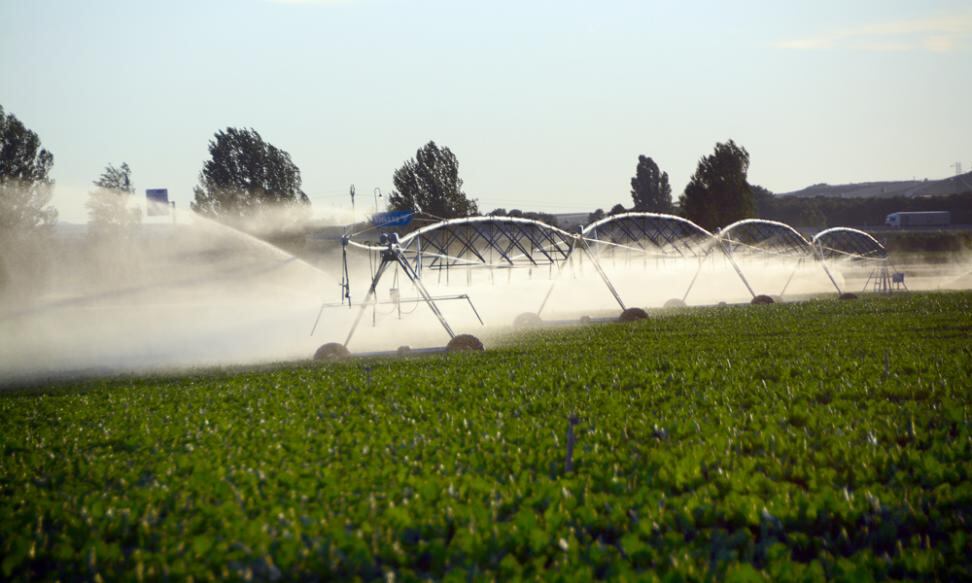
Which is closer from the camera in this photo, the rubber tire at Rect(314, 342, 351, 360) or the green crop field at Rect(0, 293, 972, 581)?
the green crop field at Rect(0, 293, 972, 581)

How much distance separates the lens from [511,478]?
844 centimetres

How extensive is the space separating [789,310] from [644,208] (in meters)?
56.8

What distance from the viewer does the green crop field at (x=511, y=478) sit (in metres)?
6.42

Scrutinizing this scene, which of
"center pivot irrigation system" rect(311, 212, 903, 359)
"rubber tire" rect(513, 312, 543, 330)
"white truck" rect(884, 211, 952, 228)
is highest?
"white truck" rect(884, 211, 952, 228)

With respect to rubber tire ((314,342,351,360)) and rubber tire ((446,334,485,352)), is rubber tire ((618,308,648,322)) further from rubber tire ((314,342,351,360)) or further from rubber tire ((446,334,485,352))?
rubber tire ((314,342,351,360))

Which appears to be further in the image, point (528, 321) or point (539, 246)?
point (539, 246)

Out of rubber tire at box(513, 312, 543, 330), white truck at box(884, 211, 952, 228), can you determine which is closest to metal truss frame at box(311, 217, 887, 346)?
rubber tire at box(513, 312, 543, 330)

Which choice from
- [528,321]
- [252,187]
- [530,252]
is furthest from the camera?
[252,187]

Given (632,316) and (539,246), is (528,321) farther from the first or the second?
(632,316)

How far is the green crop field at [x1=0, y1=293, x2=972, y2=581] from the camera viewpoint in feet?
21.1

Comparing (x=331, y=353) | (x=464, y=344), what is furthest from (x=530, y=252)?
(x=331, y=353)

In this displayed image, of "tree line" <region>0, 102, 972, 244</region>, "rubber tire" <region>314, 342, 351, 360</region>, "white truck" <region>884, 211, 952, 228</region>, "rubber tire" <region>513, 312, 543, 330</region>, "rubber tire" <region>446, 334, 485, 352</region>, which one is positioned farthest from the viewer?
"white truck" <region>884, 211, 952, 228</region>

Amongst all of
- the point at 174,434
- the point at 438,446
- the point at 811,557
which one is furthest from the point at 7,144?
the point at 811,557

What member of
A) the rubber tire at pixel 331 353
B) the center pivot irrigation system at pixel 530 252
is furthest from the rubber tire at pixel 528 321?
the rubber tire at pixel 331 353
